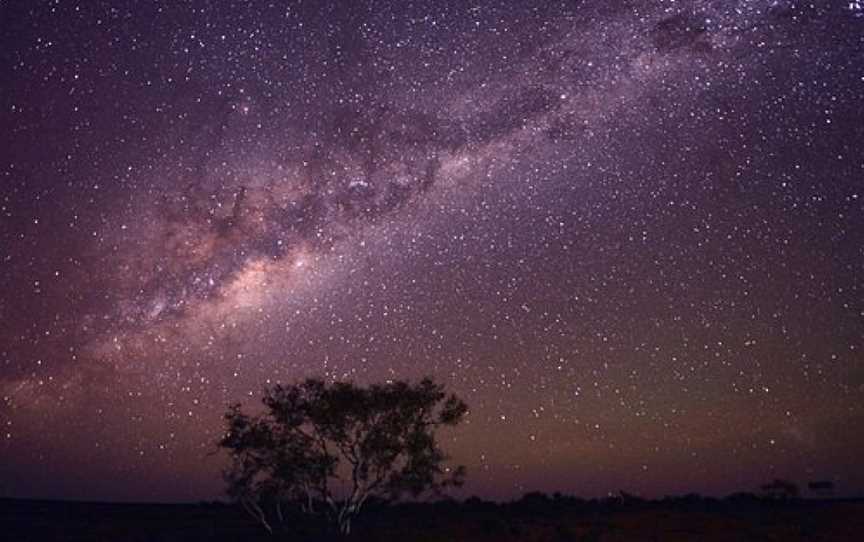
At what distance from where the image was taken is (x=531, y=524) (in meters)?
41.8

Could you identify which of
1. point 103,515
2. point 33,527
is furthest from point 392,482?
point 103,515

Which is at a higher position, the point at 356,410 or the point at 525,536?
the point at 356,410

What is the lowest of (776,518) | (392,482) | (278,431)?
(776,518)

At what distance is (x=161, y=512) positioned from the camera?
6456 centimetres

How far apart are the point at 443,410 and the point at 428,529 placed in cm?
1446

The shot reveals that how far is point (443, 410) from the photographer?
2919 centimetres

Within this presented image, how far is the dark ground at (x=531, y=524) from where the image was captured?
37094mm

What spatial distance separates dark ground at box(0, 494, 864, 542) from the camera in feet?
122

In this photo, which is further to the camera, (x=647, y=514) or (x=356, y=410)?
(x=647, y=514)

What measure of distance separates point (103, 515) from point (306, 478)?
41.3 metres

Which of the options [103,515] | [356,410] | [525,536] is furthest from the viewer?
[103,515]

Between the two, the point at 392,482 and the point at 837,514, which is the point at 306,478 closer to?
the point at 392,482

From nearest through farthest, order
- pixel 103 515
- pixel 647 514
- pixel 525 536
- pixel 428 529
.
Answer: pixel 525 536
pixel 428 529
pixel 647 514
pixel 103 515

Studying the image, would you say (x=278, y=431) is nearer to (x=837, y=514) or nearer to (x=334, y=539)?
(x=334, y=539)
